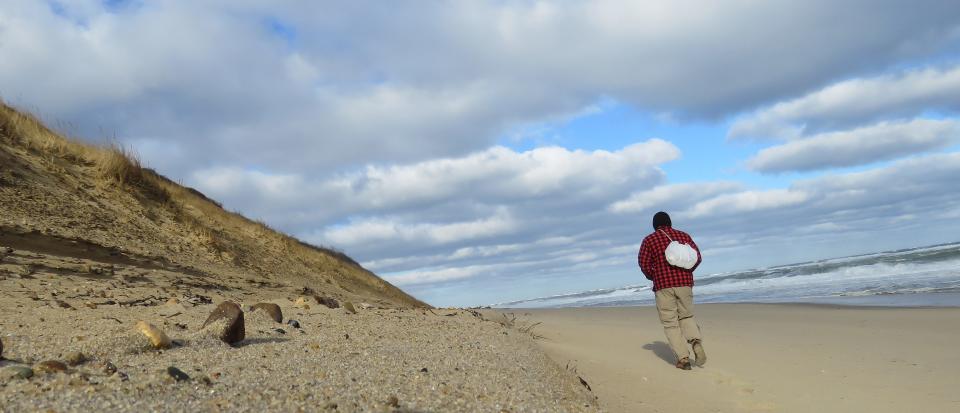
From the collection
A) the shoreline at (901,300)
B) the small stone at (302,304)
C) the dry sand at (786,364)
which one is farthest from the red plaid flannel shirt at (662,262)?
the shoreline at (901,300)

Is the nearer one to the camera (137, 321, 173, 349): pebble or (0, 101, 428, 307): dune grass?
(137, 321, 173, 349): pebble

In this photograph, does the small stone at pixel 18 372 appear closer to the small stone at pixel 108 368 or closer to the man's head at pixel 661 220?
the small stone at pixel 108 368

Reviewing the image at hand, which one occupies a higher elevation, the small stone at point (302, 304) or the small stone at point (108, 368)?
the small stone at point (302, 304)

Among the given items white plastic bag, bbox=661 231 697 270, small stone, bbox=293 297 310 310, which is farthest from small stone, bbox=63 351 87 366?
white plastic bag, bbox=661 231 697 270

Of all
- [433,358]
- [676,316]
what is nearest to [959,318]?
[676,316]

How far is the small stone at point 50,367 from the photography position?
2.73m

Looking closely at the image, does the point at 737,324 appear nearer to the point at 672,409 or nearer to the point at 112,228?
the point at 672,409

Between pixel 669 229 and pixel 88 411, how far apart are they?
5950mm

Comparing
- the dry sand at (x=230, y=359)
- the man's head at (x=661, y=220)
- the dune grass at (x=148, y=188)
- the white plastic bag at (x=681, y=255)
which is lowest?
the dry sand at (x=230, y=359)

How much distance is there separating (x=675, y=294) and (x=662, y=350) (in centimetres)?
147

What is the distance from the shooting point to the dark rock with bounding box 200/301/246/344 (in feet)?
13.5

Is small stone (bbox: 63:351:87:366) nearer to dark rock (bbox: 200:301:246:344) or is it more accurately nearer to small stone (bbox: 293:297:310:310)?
dark rock (bbox: 200:301:246:344)

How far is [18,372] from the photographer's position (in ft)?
8.66

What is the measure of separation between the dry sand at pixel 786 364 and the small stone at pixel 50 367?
3563 mm
